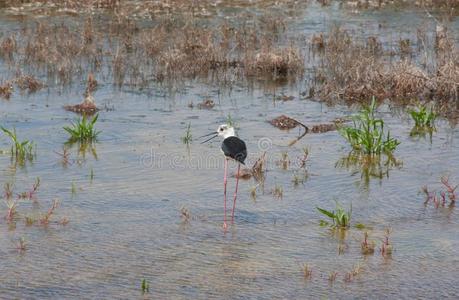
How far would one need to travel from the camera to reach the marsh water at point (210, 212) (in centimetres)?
681

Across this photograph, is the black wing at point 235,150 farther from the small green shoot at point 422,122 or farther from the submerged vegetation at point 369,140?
the small green shoot at point 422,122

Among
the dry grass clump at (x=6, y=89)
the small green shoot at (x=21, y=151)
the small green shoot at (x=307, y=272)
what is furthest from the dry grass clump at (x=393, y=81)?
the small green shoot at (x=307, y=272)

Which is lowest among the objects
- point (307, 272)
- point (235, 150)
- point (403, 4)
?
point (307, 272)

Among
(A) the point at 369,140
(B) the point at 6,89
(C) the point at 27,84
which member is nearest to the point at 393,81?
(A) the point at 369,140

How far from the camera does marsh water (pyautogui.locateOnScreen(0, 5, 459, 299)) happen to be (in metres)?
6.81

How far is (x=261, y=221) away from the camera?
8258mm

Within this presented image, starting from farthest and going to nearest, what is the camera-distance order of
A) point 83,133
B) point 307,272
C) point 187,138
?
point 187,138, point 83,133, point 307,272

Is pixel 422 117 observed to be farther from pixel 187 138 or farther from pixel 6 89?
pixel 6 89

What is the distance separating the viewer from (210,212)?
8.51m

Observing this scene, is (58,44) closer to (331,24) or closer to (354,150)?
(331,24)

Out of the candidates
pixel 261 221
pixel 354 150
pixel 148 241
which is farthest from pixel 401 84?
pixel 148 241

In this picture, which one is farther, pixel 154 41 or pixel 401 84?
pixel 154 41

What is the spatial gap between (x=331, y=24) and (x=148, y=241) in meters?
12.0

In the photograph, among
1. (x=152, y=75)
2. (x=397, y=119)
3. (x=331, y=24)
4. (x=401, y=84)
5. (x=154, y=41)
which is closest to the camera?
(x=397, y=119)
